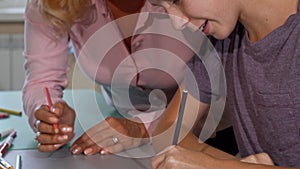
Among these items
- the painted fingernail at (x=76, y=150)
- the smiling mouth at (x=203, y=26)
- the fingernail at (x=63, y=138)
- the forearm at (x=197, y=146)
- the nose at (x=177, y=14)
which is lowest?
the painted fingernail at (x=76, y=150)

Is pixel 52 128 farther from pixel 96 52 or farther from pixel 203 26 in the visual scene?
pixel 203 26

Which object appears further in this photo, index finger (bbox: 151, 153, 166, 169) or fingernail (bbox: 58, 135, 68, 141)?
fingernail (bbox: 58, 135, 68, 141)

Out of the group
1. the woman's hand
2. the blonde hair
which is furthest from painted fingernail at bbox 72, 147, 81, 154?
the blonde hair

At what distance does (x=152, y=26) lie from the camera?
1384 millimetres

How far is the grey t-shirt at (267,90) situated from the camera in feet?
3.44

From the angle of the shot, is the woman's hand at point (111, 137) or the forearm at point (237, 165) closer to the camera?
the forearm at point (237, 165)

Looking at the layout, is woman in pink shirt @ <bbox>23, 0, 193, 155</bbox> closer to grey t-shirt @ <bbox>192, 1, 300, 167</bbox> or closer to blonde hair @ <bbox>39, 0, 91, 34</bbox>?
blonde hair @ <bbox>39, 0, 91, 34</bbox>

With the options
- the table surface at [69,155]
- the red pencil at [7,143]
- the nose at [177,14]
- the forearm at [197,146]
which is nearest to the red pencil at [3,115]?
the table surface at [69,155]

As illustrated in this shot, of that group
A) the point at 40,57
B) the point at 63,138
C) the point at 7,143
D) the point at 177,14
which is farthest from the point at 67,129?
the point at 177,14

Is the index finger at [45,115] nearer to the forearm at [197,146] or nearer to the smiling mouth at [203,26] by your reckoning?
the forearm at [197,146]

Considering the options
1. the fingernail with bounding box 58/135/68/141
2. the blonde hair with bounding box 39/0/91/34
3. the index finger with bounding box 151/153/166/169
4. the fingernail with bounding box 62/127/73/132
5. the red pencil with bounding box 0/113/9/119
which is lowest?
the red pencil with bounding box 0/113/9/119

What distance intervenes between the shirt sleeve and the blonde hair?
1.7 inches

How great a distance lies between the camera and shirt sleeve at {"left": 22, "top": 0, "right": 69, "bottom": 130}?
1.43 m

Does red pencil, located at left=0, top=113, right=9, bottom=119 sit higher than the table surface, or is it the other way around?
the table surface
